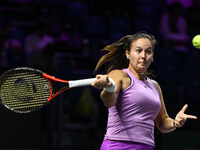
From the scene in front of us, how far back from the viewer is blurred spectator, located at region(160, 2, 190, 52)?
7270mm

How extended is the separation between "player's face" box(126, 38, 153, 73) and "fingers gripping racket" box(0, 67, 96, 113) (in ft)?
2.15

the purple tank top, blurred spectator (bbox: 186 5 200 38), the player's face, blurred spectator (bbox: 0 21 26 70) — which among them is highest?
blurred spectator (bbox: 186 5 200 38)

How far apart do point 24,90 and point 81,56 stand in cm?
405

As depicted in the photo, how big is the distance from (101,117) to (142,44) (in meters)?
2.66

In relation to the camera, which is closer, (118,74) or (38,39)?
(118,74)

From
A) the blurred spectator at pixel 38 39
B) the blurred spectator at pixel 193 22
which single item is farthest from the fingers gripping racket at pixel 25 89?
the blurred spectator at pixel 193 22

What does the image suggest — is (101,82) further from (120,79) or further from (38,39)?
(38,39)

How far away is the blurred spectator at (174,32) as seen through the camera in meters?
7.27

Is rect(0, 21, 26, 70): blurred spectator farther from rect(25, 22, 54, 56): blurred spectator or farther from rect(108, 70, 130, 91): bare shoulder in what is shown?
rect(108, 70, 130, 91): bare shoulder

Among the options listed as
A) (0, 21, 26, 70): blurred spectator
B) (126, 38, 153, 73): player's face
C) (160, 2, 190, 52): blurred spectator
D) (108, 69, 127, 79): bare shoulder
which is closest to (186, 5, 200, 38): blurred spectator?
(160, 2, 190, 52): blurred spectator

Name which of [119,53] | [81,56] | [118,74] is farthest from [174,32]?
[118,74]

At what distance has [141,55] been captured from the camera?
2.59 metres

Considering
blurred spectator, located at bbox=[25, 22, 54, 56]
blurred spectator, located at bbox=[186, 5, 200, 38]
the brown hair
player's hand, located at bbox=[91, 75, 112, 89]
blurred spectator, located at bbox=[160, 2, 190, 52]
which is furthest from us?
blurred spectator, located at bbox=[186, 5, 200, 38]

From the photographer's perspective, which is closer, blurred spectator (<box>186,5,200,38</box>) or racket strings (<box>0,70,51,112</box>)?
racket strings (<box>0,70,51,112</box>)
